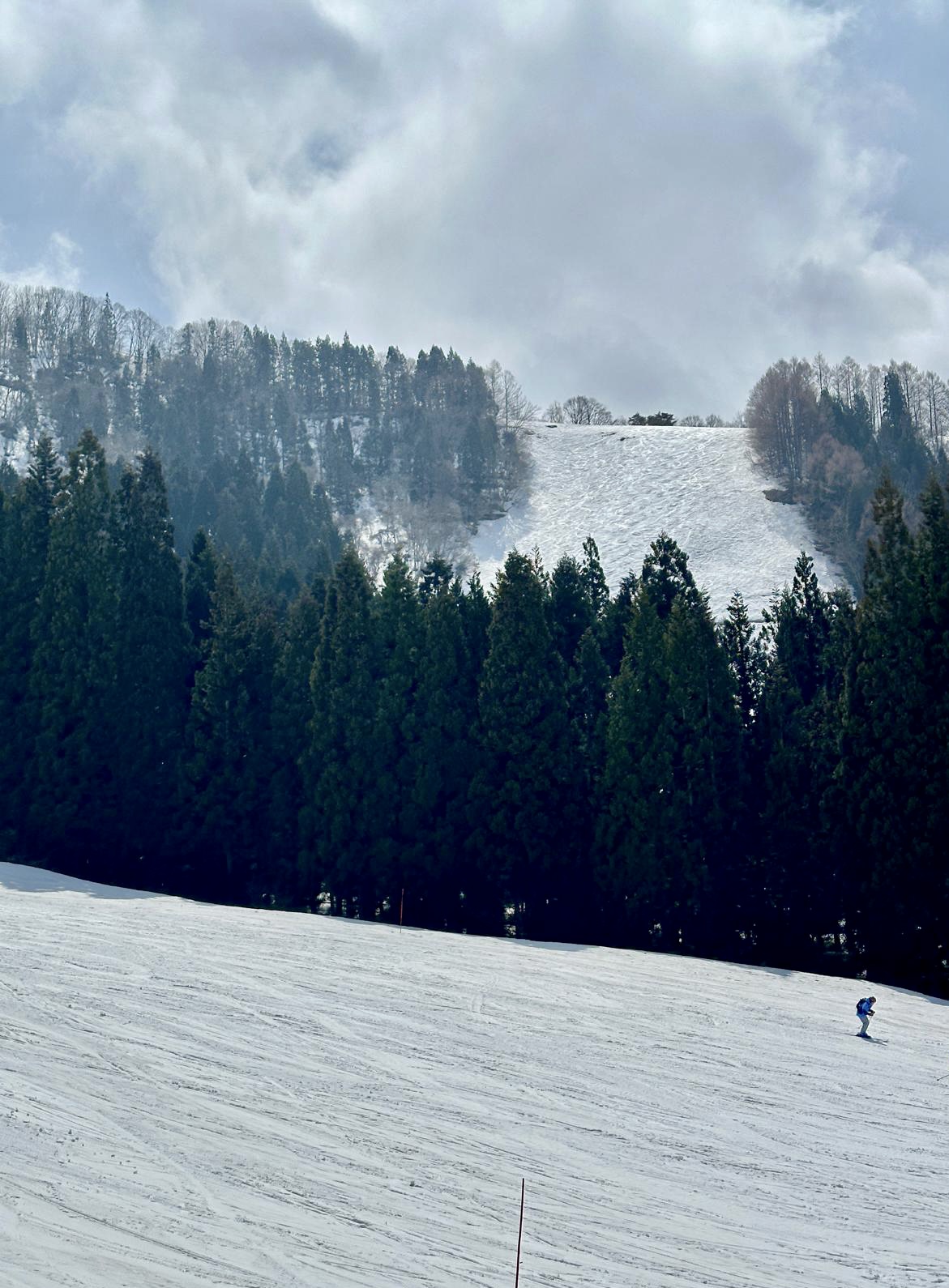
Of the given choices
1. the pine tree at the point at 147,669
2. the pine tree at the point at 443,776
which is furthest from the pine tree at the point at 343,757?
the pine tree at the point at 147,669

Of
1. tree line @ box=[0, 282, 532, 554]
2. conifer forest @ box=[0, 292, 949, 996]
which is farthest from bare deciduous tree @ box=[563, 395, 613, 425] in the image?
conifer forest @ box=[0, 292, 949, 996]

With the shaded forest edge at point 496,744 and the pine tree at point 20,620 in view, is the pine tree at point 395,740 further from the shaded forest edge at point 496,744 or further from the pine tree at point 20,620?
the pine tree at point 20,620

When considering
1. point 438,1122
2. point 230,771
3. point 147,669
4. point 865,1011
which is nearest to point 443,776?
point 230,771

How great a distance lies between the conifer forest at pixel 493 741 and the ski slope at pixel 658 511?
3306cm

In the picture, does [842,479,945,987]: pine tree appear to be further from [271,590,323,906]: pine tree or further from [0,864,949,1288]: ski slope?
[271,590,323,906]: pine tree

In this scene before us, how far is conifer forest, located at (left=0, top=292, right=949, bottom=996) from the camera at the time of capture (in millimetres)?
21188

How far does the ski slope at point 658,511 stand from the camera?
64812 mm

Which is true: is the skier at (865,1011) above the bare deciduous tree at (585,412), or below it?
below

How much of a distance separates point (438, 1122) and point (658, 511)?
220 ft

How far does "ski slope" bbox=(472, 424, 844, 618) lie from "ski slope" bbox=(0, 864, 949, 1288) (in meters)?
43.3

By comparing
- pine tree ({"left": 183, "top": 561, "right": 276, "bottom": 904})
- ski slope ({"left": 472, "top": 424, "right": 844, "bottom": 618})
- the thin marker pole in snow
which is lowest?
the thin marker pole in snow

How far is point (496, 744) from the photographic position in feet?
76.2

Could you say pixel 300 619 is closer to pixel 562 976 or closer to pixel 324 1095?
pixel 562 976

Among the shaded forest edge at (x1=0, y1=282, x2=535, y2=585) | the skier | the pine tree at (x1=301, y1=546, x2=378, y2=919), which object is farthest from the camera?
the shaded forest edge at (x1=0, y1=282, x2=535, y2=585)
